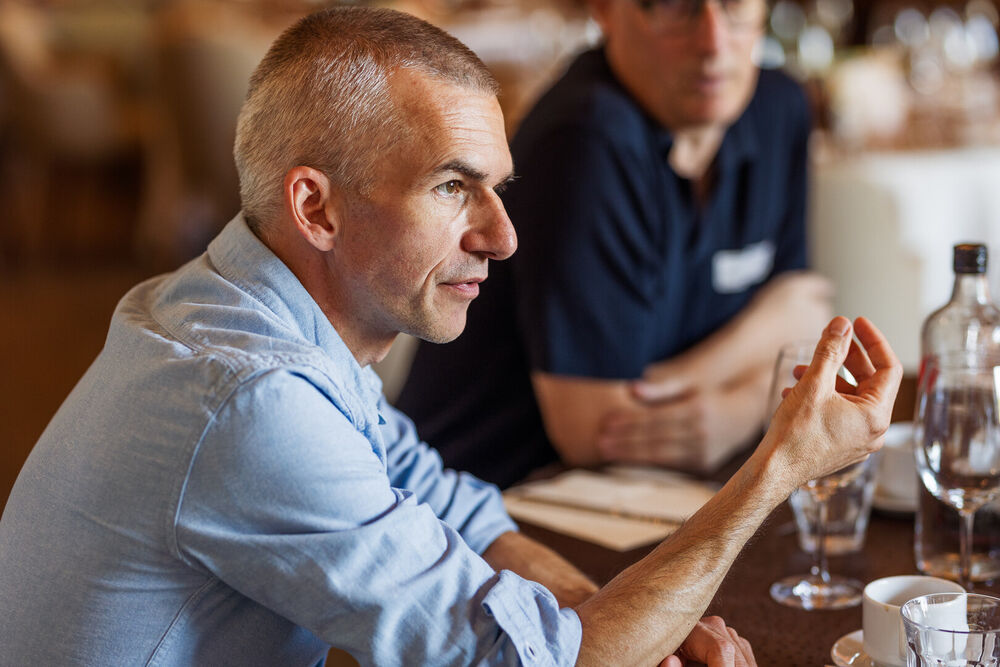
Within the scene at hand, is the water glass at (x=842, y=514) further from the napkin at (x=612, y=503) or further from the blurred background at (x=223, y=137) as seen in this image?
the blurred background at (x=223, y=137)

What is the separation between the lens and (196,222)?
527 cm

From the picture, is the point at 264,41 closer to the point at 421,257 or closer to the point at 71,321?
the point at 71,321

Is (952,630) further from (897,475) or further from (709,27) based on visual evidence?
(709,27)

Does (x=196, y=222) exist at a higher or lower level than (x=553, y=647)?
lower

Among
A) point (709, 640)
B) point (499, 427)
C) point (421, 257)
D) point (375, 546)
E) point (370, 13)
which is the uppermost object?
point (370, 13)

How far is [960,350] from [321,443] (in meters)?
0.65

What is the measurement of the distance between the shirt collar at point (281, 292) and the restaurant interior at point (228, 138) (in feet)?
2.76

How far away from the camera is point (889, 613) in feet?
2.66

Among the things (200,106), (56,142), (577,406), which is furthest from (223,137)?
(577,406)

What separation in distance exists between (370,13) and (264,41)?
3.94 m

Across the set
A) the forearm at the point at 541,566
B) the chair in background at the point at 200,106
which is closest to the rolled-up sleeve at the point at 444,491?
the forearm at the point at 541,566

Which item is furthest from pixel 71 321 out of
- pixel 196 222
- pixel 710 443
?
pixel 710 443

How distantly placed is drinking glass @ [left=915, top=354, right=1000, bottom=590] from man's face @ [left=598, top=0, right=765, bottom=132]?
2.85ft

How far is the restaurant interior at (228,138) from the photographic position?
249 centimetres
